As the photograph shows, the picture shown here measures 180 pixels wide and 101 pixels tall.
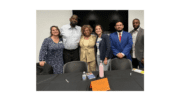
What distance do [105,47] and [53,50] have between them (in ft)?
3.57

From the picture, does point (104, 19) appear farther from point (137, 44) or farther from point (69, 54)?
point (69, 54)

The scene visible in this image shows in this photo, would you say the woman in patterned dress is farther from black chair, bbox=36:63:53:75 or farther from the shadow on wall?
the shadow on wall

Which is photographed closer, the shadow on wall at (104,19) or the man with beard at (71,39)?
the man with beard at (71,39)

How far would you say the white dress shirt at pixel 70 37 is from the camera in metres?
1.54

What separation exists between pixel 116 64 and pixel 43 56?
4.53 feet

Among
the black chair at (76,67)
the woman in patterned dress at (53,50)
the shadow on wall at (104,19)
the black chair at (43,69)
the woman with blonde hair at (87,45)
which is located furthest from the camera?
the shadow on wall at (104,19)

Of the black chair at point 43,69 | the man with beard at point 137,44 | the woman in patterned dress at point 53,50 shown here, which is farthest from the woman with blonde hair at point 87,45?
the man with beard at point 137,44

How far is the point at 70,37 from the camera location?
5.07 ft

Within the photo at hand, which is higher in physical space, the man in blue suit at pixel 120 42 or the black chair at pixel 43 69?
the man in blue suit at pixel 120 42

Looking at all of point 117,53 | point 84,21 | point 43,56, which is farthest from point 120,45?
point 43,56

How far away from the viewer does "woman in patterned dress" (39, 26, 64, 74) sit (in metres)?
1.42

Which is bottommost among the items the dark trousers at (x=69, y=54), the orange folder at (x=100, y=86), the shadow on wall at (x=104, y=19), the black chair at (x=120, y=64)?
the orange folder at (x=100, y=86)

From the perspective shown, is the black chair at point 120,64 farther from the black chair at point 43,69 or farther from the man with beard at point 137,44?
the black chair at point 43,69

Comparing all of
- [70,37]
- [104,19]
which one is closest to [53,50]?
[70,37]
